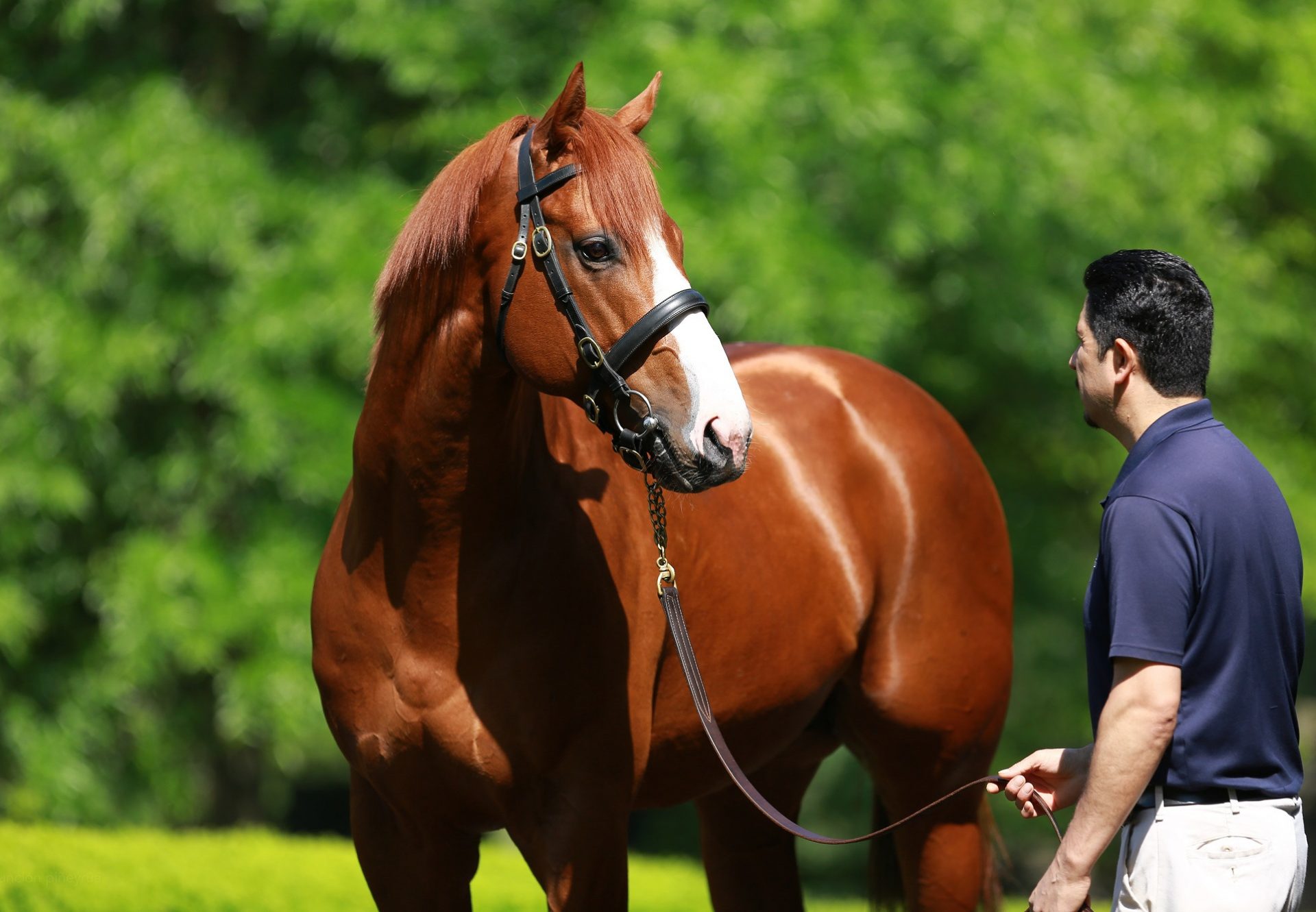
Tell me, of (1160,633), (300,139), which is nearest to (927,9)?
(300,139)

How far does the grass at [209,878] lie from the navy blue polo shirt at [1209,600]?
407 cm

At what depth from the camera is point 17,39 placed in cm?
956

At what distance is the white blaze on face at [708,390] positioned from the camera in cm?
257

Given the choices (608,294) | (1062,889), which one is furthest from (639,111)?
(1062,889)

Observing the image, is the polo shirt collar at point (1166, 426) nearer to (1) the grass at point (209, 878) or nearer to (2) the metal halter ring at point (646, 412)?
(2) the metal halter ring at point (646, 412)

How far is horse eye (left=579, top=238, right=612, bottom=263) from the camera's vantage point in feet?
8.87

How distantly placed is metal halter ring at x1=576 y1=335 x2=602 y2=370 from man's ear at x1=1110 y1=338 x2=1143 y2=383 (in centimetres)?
96

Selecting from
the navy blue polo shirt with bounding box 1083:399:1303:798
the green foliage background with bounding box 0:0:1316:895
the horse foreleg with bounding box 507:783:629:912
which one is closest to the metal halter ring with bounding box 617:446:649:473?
the horse foreleg with bounding box 507:783:629:912

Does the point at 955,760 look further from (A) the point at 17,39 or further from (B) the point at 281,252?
(A) the point at 17,39

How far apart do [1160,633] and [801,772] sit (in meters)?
2.46

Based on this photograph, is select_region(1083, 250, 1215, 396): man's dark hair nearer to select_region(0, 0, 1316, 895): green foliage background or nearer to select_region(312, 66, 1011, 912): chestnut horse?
select_region(312, 66, 1011, 912): chestnut horse

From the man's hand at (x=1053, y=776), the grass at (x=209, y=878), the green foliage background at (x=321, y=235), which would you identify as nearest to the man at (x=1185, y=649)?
the man's hand at (x=1053, y=776)

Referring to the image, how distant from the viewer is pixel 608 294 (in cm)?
270

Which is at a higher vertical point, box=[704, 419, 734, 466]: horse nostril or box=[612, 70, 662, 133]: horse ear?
box=[612, 70, 662, 133]: horse ear
